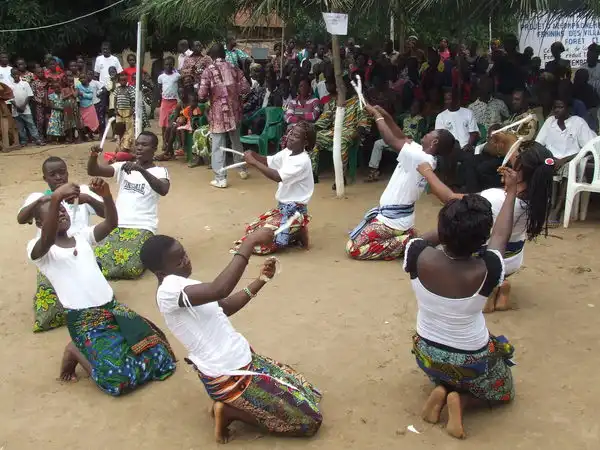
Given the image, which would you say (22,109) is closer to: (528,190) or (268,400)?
(528,190)

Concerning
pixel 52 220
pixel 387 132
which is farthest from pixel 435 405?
pixel 387 132

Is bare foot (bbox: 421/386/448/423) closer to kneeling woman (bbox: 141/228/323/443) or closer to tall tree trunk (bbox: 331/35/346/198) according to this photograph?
kneeling woman (bbox: 141/228/323/443)

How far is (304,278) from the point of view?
5277 mm

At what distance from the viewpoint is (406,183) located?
5398 millimetres

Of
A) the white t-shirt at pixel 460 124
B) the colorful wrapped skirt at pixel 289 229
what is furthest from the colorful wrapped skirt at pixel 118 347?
the white t-shirt at pixel 460 124

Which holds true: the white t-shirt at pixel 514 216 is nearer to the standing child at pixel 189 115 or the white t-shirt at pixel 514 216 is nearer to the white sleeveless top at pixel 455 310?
the white sleeveless top at pixel 455 310

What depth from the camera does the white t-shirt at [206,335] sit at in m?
2.98

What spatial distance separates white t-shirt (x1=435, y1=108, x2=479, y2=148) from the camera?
307 inches

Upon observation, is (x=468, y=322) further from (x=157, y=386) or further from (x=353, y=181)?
A: (x=353, y=181)

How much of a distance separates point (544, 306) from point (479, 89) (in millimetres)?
4238

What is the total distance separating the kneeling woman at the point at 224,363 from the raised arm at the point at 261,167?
2.50m

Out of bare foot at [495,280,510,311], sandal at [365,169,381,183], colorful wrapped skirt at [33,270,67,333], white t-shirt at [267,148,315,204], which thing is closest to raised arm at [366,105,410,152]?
white t-shirt at [267,148,315,204]

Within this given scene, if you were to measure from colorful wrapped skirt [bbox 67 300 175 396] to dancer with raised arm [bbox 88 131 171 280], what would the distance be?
1521mm

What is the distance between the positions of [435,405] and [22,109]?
10.1 m
